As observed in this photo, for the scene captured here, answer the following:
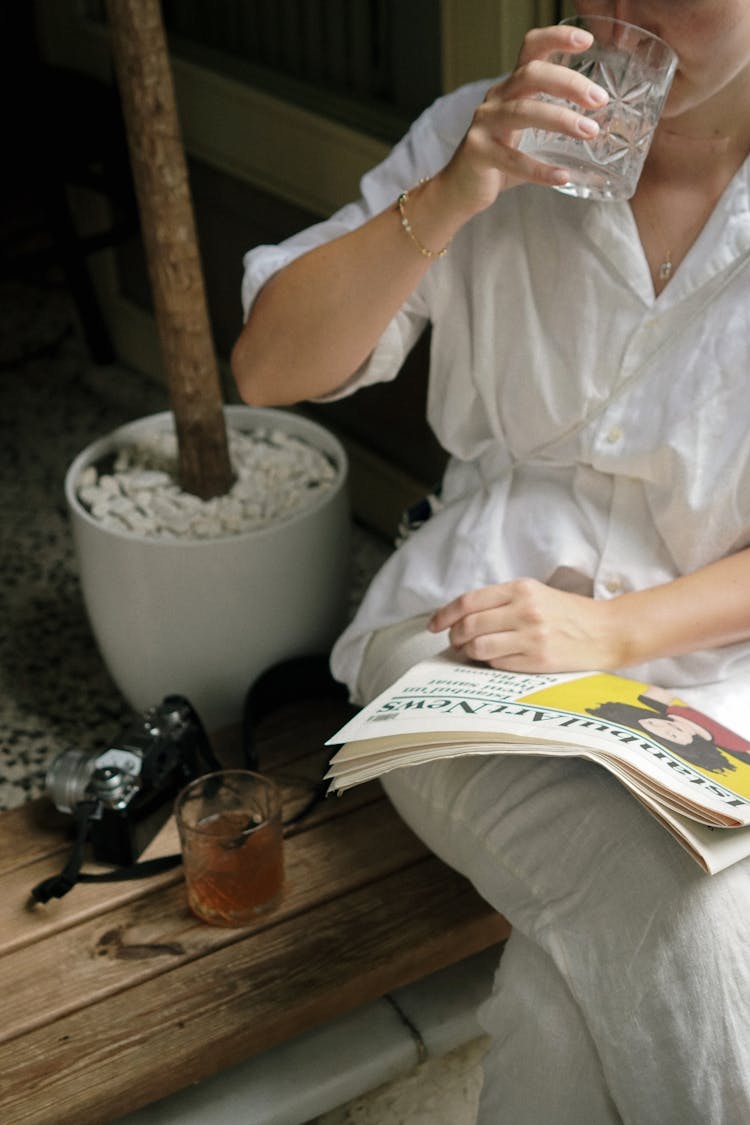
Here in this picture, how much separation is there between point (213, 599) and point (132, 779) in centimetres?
29

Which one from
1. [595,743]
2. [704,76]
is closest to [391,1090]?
[595,743]

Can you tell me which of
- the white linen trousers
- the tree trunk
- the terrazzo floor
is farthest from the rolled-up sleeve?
the terrazzo floor

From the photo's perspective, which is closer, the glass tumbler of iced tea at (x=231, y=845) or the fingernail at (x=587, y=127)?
the fingernail at (x=587, y=127)

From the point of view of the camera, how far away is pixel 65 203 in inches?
111

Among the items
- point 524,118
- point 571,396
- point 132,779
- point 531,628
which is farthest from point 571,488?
point 132,779

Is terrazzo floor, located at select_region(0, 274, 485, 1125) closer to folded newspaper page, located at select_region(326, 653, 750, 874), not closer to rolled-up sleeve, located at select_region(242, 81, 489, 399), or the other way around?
folded newspaper page, located at select_region(326, 653, 750, 874)

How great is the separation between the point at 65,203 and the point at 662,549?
1.80 m

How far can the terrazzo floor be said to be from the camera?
1.61 m

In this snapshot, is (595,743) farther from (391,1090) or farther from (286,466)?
(286,466)

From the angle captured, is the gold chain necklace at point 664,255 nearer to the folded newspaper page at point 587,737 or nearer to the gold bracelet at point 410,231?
the gold bracelet at point 410,231

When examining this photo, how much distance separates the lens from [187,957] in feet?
5.04

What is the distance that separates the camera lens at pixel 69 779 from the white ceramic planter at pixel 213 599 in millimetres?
234

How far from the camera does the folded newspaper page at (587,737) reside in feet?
3.72

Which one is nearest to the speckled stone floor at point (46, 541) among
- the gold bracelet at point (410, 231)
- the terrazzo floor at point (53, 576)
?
the terrazzo floor at point (53, 576)
